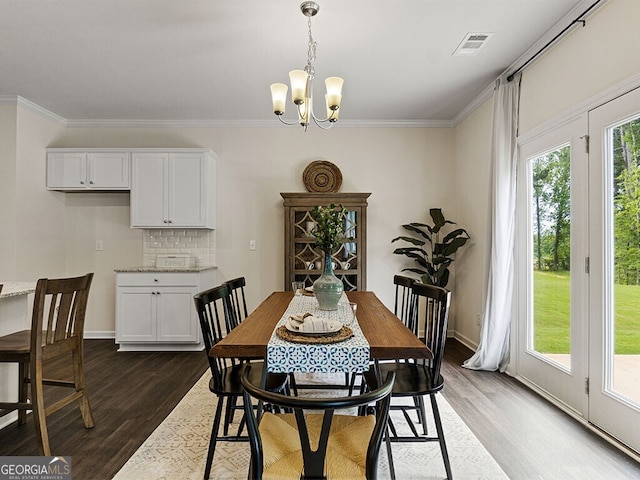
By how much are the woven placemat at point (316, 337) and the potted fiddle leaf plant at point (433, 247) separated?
2790 mm

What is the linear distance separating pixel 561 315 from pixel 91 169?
488 cm

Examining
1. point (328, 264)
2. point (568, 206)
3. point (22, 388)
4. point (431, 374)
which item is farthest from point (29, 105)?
point (568, 206)

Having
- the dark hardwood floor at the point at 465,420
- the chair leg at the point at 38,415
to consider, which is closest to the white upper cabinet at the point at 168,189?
the dark hardwood floor at the point at 465,420

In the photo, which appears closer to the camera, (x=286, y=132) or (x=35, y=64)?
(x=35, y=64)

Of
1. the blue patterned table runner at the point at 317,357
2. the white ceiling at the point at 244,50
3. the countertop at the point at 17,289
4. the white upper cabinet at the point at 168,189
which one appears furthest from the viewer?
the white upper cabinet at the point at 168,189

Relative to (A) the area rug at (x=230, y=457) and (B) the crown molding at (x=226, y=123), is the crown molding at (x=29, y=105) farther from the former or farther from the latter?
(A) the area rug at (x=230, y=457)

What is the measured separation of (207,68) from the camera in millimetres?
3445

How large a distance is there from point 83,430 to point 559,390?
3217 mm

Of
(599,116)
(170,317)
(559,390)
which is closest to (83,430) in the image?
(170,317)

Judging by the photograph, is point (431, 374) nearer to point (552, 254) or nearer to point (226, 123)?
point (552, 254)

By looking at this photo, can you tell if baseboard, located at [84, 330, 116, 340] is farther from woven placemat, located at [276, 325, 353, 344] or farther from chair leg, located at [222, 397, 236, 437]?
woven placemat, located at [276, 325, 353, 344]

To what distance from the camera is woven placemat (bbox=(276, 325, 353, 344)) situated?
165 cm

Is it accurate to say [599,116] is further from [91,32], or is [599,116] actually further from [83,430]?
[83,430]

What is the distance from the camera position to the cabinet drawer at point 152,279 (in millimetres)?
4289
